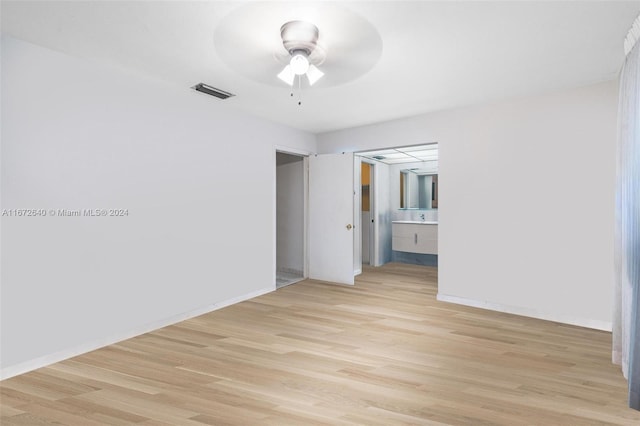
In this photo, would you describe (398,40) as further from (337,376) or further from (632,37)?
(337,376)

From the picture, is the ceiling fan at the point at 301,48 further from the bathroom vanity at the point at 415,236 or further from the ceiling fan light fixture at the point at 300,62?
the bathroom vanity at the point at 415,236

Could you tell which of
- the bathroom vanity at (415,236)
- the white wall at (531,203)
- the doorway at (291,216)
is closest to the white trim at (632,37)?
the white wall at (531,203)

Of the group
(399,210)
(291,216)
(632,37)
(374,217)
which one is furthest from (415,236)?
(632,37)

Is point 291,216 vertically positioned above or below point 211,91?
below

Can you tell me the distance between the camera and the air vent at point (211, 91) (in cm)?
398

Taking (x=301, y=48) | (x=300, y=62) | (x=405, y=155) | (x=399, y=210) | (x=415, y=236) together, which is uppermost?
(x=301, y=48)

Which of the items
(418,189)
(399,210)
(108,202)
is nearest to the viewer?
(108,202)

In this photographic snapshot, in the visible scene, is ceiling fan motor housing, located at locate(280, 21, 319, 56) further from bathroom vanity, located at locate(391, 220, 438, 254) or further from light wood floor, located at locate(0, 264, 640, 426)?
bathroom vanity, located at locate(391, 220, 438, 254)

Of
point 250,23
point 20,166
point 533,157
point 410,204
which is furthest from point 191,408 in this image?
point 410,204

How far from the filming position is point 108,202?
349cm

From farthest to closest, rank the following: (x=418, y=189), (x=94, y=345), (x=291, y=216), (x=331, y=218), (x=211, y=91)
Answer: (x=418, y=189) → (x=291, y=216) → (x=331, y=218) → (x=211, y=91) → (x=94, y=345)

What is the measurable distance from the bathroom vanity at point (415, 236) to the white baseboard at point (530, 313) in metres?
2.76

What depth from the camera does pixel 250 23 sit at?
2.67 m

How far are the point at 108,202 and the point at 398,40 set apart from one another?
9.27 ft
